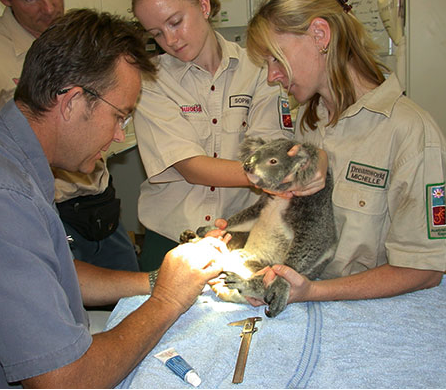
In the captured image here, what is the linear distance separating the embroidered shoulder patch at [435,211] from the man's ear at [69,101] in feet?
3.59

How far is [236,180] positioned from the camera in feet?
5.96

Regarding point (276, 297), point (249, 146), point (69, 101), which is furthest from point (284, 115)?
point (69, 101)

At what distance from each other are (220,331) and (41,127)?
2.58 ft

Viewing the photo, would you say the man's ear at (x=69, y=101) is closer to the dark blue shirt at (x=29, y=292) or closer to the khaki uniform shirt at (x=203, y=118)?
the dark blue shirt at (x=29, y=292)

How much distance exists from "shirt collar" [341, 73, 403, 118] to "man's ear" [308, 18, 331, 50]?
0.77ft

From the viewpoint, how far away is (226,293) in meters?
1.53

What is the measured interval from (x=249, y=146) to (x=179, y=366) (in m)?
0.79

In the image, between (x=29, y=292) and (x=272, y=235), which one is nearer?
(x=29, y=292)

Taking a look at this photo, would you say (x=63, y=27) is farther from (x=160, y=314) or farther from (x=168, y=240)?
(x=168, y=240)

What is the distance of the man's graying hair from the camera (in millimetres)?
1179

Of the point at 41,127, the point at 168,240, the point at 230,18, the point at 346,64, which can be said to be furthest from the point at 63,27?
the point at 230,18

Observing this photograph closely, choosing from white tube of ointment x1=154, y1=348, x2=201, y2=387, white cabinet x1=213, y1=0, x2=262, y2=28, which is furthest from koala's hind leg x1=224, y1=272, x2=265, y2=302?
white cabinet x1=213, y1=0, x2=262, y2=28

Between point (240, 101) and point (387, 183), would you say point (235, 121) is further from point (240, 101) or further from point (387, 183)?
point (387, 183)

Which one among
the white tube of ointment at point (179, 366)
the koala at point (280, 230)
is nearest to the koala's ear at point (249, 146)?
the koala at point (280, 230)
